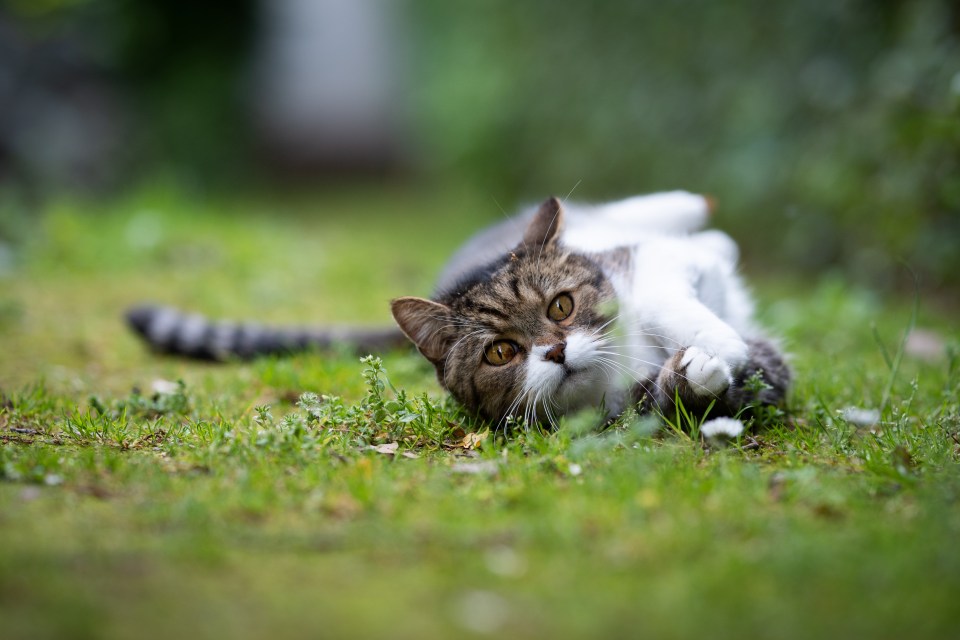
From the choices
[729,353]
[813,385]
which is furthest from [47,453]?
[813,385]

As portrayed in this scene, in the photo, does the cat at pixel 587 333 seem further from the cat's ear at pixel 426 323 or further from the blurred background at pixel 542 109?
the blurred background at pixel 542 109

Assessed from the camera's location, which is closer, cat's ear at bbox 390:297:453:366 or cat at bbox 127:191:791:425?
cat at bbox 127:191:791:425

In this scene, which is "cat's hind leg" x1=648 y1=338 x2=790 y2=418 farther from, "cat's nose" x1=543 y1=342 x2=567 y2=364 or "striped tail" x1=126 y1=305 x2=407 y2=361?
"striped tail" x1=126 y1=305 x2=407 y2=361

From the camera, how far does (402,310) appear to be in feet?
9.44

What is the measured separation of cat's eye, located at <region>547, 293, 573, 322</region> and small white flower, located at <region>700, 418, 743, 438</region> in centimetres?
58

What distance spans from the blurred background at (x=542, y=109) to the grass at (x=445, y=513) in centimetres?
167

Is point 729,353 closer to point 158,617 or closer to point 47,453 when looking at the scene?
point 158,617

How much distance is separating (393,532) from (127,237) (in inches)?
206

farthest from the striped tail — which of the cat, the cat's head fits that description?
the cat's head

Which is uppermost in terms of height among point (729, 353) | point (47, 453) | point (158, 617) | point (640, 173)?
point (640, 173)

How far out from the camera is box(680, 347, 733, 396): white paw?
2.49m

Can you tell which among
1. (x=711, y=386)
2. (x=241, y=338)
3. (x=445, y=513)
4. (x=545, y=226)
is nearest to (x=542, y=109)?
(x=241, y=338)

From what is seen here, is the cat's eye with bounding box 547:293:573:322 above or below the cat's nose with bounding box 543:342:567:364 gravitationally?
above

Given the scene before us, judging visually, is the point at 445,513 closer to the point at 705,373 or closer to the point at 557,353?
the point at 557,353
